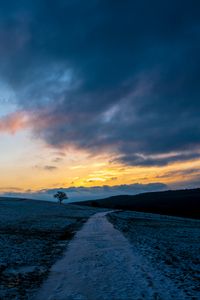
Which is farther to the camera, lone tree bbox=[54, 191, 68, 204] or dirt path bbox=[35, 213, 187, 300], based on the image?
lone tree bbox=[54, 191, 68, 204]

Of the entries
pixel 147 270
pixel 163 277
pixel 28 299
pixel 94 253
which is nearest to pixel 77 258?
pixel 94 253

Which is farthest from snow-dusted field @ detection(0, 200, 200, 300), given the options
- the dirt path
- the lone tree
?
the lone tree

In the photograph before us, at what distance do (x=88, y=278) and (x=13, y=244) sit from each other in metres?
11.5

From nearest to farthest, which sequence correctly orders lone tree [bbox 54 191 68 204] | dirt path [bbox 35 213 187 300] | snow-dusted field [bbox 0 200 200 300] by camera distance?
dirt path [bbox 35 213 187 300], snow-dusted field [bbox 0 200 200 300], lone tree [bbox 54 191 68 204]

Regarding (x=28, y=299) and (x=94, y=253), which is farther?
(x=94, y=253)

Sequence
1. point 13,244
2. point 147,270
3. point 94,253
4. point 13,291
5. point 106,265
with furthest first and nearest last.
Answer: point 13,244
point 94,253
point 106,265
point 147,270
point 13,291

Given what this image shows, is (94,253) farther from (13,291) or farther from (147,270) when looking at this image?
(13,291)

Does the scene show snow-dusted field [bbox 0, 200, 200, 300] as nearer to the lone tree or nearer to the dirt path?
the dirt path

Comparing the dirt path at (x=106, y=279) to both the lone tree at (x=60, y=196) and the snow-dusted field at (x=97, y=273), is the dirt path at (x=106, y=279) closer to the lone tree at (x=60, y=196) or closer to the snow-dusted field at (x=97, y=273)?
the snow-dusted field at (x=97, y=273)

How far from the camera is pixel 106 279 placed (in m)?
13.4

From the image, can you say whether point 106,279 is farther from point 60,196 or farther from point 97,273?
point 60,196

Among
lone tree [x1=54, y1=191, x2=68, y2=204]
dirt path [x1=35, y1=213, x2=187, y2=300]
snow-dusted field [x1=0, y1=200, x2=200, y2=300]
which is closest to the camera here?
dirt path [x1=35, y1=213, x2=187, y2=300]

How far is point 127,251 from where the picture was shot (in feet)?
66.9

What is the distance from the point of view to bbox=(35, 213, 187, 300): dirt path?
36.7ft
